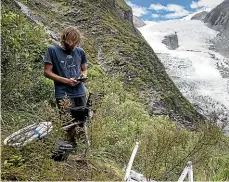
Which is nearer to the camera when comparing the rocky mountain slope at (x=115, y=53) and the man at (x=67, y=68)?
the man at (x=67, y=68)

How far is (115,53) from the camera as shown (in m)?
25.7

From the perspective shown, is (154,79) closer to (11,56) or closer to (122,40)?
(122,40)

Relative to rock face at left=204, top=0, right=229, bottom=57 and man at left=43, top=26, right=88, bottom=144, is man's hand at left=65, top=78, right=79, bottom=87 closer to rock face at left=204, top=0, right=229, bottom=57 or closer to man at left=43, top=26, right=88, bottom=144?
man at left=43, top=26, right=88, bottom=144

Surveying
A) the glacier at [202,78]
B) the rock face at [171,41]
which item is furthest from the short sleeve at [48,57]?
the rock face at [171,41]

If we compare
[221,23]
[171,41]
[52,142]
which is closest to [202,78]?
[171,41]

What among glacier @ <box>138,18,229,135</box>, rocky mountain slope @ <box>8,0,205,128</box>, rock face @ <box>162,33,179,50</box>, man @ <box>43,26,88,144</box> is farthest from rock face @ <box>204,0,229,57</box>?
man @ <box>43,26,88,144</box>

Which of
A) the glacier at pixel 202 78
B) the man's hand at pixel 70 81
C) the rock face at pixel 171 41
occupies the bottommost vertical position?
the glacier at pixel 202 78

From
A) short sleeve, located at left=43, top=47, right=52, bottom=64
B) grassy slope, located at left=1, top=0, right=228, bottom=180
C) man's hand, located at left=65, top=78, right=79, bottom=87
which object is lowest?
grassy slope, located at left=1, top=0, right=228, bottom=180

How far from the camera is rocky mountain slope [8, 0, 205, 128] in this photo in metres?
22.5

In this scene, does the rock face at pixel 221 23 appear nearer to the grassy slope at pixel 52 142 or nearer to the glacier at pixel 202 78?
the glacier at pixel 202 78

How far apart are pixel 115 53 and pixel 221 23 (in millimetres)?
105152

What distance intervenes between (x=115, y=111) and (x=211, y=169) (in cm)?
479

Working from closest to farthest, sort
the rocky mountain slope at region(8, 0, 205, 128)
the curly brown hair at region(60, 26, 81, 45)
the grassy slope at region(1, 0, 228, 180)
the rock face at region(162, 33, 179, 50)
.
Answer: the grassy slope at region(1, 0, 228, 180) → the curly brown hair at region(60, 26, 81, 45) → the rocky mountain slope at region(8, 0, 205, 128) → the rock face at region(162, 33, 179, 50)

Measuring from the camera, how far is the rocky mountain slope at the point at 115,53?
22531 millimetres
